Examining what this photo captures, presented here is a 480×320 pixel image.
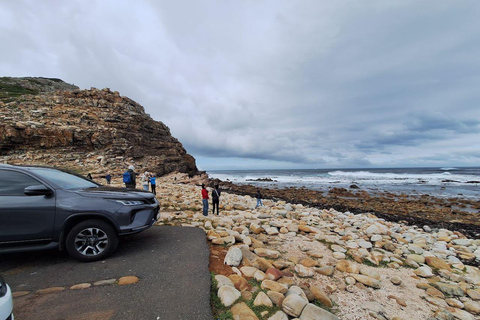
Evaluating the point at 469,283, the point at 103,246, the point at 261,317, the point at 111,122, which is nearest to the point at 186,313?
the point at 261,317

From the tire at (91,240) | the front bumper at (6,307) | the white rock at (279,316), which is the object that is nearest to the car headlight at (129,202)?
the tire at (91,240)

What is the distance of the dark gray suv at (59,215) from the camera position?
142 inches

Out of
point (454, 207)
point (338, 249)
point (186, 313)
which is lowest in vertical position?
point (454, 207)

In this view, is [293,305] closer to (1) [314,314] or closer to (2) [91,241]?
(1) [314,314]

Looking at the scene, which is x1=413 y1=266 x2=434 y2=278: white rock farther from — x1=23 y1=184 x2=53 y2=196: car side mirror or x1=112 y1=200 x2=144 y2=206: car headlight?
x1=23 y1=184 x2=53 y2=196: car side mirror

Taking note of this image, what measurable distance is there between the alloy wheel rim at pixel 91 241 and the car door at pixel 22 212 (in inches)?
18.5

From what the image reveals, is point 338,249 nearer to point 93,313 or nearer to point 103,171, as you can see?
point 93,313

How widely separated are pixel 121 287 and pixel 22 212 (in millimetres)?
2304

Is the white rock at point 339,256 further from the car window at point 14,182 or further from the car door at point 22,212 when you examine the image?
the car window at point 14,182

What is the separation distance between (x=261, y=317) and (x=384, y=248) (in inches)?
230

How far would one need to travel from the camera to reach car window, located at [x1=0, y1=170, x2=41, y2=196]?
3742 mm

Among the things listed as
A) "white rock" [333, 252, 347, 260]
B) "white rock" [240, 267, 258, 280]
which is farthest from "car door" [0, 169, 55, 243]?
"white rock" [333, 252, 347, 260]

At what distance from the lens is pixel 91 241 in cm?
399

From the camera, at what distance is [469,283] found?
4836 millimetres
